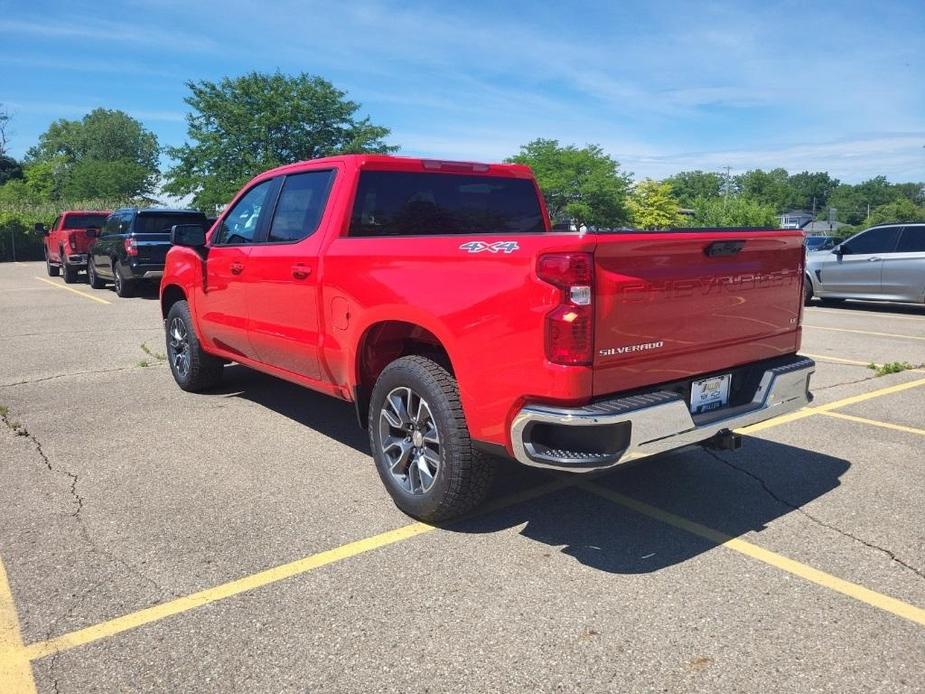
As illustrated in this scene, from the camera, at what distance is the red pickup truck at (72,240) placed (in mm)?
19984

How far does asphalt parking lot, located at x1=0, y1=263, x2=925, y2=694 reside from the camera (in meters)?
2.70

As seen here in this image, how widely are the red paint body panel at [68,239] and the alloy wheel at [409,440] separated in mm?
17485

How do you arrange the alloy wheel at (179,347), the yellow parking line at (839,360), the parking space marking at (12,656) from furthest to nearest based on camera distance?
the yellow parking line at (839,360) < the alloy wheel at (179,347) < the parking space marking at (12,656)

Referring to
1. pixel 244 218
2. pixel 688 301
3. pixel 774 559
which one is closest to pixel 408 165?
pixel 244 218

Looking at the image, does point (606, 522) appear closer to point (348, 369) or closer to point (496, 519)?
point (496, 519)

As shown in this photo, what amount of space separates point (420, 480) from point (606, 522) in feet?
3.32

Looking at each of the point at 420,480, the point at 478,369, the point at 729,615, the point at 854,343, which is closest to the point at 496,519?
the point at 420,480

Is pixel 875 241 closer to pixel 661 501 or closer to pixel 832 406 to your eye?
pixel 832 406

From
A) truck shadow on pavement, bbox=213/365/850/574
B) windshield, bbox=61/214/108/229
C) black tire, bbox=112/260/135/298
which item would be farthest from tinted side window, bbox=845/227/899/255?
windshield, bbox=61/214/108/229

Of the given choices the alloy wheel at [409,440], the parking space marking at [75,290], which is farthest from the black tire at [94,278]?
the alloy wheel at [409,440]

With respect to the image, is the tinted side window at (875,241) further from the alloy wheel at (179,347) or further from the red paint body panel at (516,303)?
the alloy wheel at (179,347)

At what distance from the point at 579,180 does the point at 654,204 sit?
65.3 ft

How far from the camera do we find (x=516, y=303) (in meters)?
3.25

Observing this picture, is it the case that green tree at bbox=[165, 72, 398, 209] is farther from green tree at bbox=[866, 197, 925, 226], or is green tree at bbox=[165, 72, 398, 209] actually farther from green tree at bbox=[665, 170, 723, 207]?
green tree at bbox=[665, 170, 723, 207]
